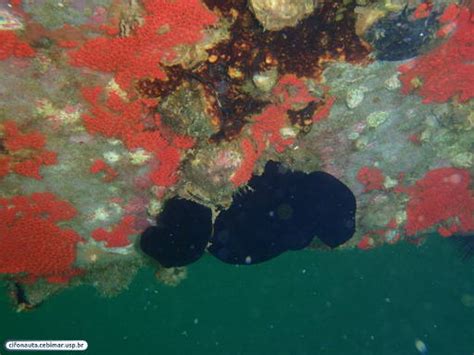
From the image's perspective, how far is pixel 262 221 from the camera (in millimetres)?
6770

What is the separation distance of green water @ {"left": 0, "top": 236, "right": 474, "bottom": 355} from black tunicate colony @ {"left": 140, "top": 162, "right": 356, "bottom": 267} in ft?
46.6

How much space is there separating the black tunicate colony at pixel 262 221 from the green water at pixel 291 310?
14.2 meters

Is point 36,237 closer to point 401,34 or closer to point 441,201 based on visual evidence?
point 401,34

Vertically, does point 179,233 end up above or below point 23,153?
below

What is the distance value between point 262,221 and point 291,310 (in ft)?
80.7

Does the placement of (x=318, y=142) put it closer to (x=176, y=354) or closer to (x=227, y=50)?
(x=227, y=50)

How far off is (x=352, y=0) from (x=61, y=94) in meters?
3.69

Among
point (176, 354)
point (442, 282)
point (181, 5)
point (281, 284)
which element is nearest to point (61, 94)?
point (181, 5)

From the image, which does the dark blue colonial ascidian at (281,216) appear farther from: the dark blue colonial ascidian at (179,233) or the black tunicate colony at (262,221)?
the dark blue colonial ascidian at (179,233)

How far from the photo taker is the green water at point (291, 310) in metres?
23.8

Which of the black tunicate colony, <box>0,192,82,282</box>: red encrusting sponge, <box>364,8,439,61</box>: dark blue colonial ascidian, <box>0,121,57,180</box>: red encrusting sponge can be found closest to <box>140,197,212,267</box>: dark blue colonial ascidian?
the black tunicate colony

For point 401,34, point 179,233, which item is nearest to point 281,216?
point 179,233

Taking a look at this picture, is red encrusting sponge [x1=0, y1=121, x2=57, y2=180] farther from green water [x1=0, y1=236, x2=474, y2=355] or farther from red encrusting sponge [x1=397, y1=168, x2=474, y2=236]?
green water [x1=0, y1=236, x2=474, y2=355]

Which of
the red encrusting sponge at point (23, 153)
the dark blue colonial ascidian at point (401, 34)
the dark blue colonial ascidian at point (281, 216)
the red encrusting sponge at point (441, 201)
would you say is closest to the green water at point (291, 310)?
the red encrusting sponge at point (441, 201)
